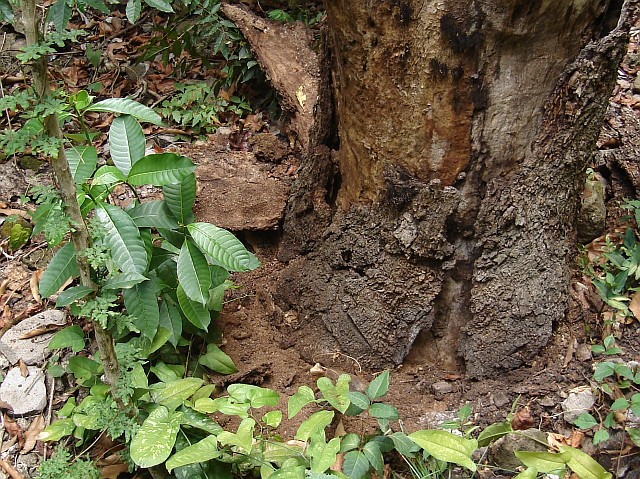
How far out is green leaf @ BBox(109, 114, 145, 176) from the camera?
87.9 inches

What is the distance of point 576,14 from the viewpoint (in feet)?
6.30

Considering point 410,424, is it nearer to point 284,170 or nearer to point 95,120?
point 284,170

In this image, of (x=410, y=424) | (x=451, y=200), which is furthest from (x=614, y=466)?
(x=451, y=200)

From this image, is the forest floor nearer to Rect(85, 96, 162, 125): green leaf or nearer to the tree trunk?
the tree trunk

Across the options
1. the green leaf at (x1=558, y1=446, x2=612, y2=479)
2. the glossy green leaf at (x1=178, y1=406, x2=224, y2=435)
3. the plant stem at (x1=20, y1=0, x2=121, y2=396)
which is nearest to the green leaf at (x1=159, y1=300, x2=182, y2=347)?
the glossy green leaf at (x1=178, y1=406, x2=224, y2=435)

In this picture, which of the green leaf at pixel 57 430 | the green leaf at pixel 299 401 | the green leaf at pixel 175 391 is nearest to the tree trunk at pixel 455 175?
the green leaf at pixel 299 401

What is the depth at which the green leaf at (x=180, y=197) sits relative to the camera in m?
2.19

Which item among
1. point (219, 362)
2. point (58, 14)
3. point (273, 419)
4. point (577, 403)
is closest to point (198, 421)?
point (273, 419)

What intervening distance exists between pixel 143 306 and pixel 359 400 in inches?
32.0

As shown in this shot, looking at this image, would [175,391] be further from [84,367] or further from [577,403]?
[577,403]

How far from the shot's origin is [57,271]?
6.33ft

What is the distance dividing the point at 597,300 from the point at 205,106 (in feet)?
8.45

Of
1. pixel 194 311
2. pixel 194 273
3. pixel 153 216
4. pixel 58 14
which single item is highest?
pixel 58 14

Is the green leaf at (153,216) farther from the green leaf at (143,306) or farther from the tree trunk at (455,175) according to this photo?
the tree trunk at (455,175)
